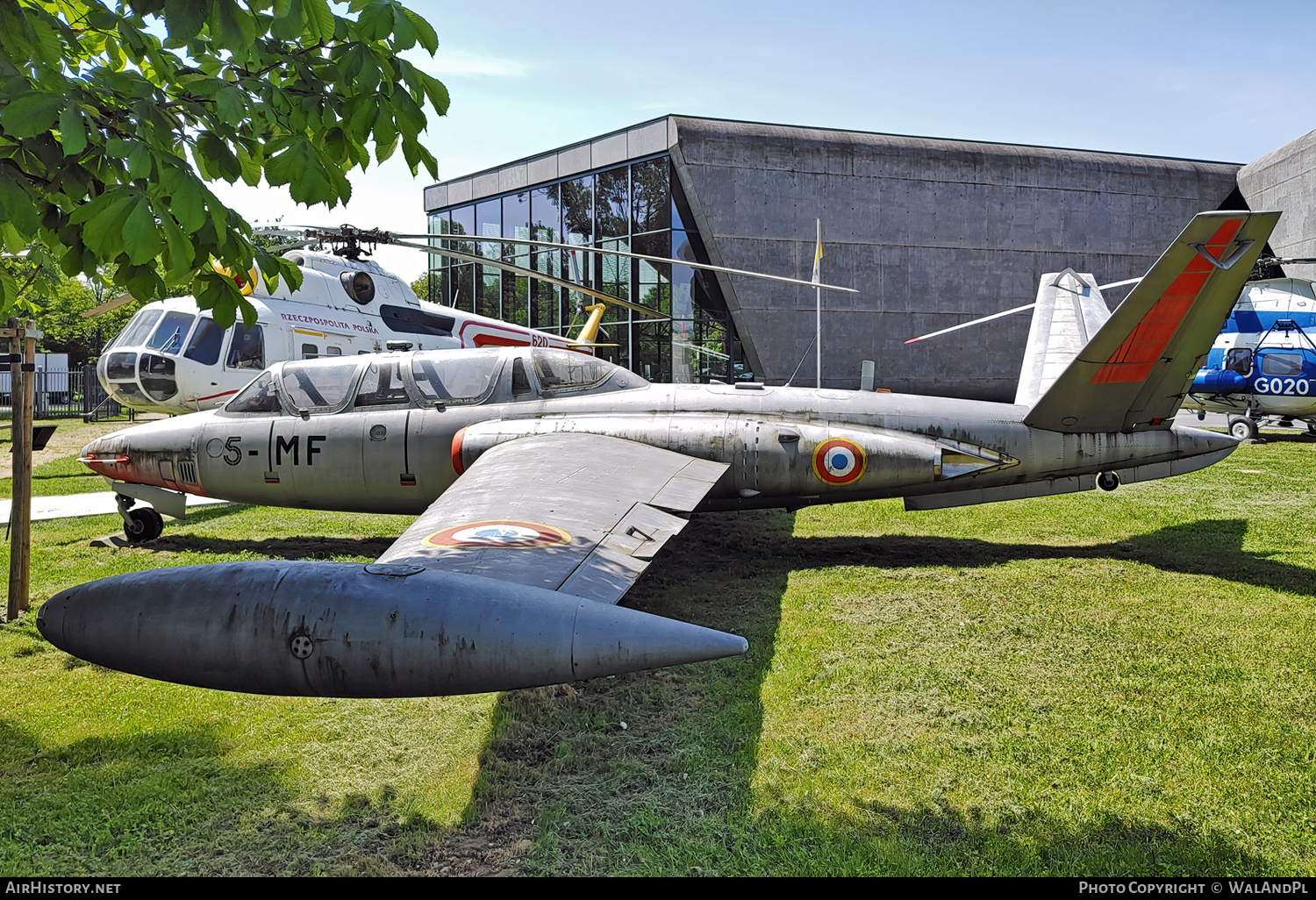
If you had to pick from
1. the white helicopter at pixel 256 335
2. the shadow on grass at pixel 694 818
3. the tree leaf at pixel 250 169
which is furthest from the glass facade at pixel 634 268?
the tree leaf at pixel 250 169

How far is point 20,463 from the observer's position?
6.68 meters

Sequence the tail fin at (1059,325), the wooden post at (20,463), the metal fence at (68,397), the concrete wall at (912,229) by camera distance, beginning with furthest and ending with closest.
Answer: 1. the metal fence at (68,397)
2. the concrete wall at (912,229)
3. the tail fin at (1059,325)
4. the wooden post at (20,463)

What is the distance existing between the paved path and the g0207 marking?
2243 centimetres

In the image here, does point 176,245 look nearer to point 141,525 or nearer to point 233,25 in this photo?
point 233,25

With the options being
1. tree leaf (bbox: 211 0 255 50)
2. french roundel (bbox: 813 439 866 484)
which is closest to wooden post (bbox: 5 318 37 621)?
tree leaf (bbox: 211 0 255 50)

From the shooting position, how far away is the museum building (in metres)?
30.7

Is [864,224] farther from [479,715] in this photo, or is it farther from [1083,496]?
[479,715]

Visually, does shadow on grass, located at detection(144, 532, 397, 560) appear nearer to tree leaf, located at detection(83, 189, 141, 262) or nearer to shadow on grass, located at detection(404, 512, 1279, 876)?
shadow on grass, located at detection(404, 512, 1279, 876)

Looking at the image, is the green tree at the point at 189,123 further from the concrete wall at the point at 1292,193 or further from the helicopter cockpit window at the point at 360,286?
the concrete wall at the point at 1292,193

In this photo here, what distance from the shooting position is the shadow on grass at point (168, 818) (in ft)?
11.5

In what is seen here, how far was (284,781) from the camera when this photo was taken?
4.22 metres

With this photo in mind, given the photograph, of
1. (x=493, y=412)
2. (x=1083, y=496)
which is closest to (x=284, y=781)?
(x=493, y=412)

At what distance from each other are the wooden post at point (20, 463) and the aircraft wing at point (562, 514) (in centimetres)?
359

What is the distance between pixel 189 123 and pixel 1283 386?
22955mm
